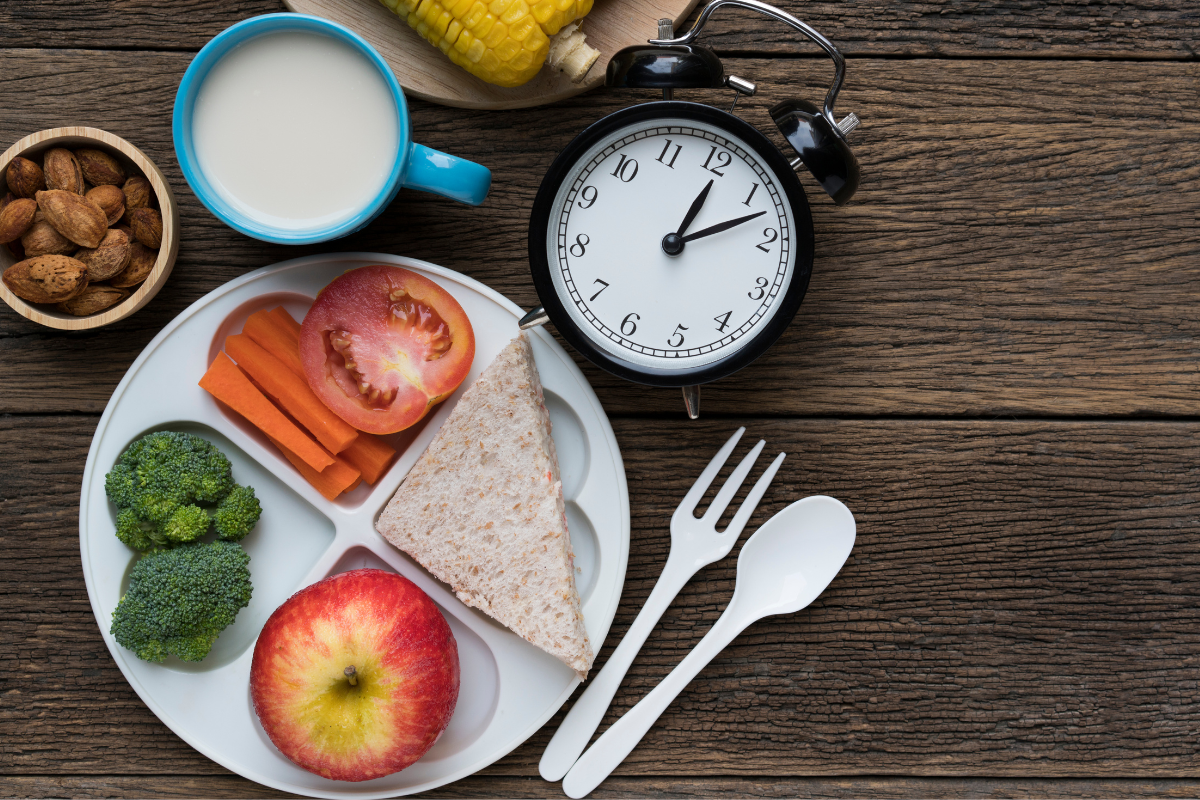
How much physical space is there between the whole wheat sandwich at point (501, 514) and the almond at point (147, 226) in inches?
24.3

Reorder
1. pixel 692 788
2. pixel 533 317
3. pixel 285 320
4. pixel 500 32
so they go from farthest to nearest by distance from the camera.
Answer: pixel 692 788 → pixel 285 320 → pixel 533 317 → pixel 500 32

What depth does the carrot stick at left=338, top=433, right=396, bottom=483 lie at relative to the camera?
4.72 ft

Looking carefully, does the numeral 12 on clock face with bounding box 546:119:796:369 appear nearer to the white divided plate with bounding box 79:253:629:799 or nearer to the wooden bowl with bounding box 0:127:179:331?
the white divided plate with bounding box 79:253:629:799

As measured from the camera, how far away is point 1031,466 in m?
1.53

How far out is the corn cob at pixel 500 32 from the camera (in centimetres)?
122

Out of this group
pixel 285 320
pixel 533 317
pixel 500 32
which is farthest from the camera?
pixel 285 320

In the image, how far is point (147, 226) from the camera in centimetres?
134

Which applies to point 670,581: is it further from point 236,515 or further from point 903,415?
point 236,515

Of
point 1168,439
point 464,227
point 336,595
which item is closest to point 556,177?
point 464,227

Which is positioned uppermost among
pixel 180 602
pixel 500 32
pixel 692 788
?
pixel 500 32

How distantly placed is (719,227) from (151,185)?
102cm

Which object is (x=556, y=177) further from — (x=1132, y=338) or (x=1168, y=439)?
(x=1168, y=439)

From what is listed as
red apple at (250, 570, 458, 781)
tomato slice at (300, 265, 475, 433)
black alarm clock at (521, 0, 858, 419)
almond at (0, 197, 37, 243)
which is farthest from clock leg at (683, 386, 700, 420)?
almond at (0, 197, 37, 243)

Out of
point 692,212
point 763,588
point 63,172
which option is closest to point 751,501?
point 763,588
